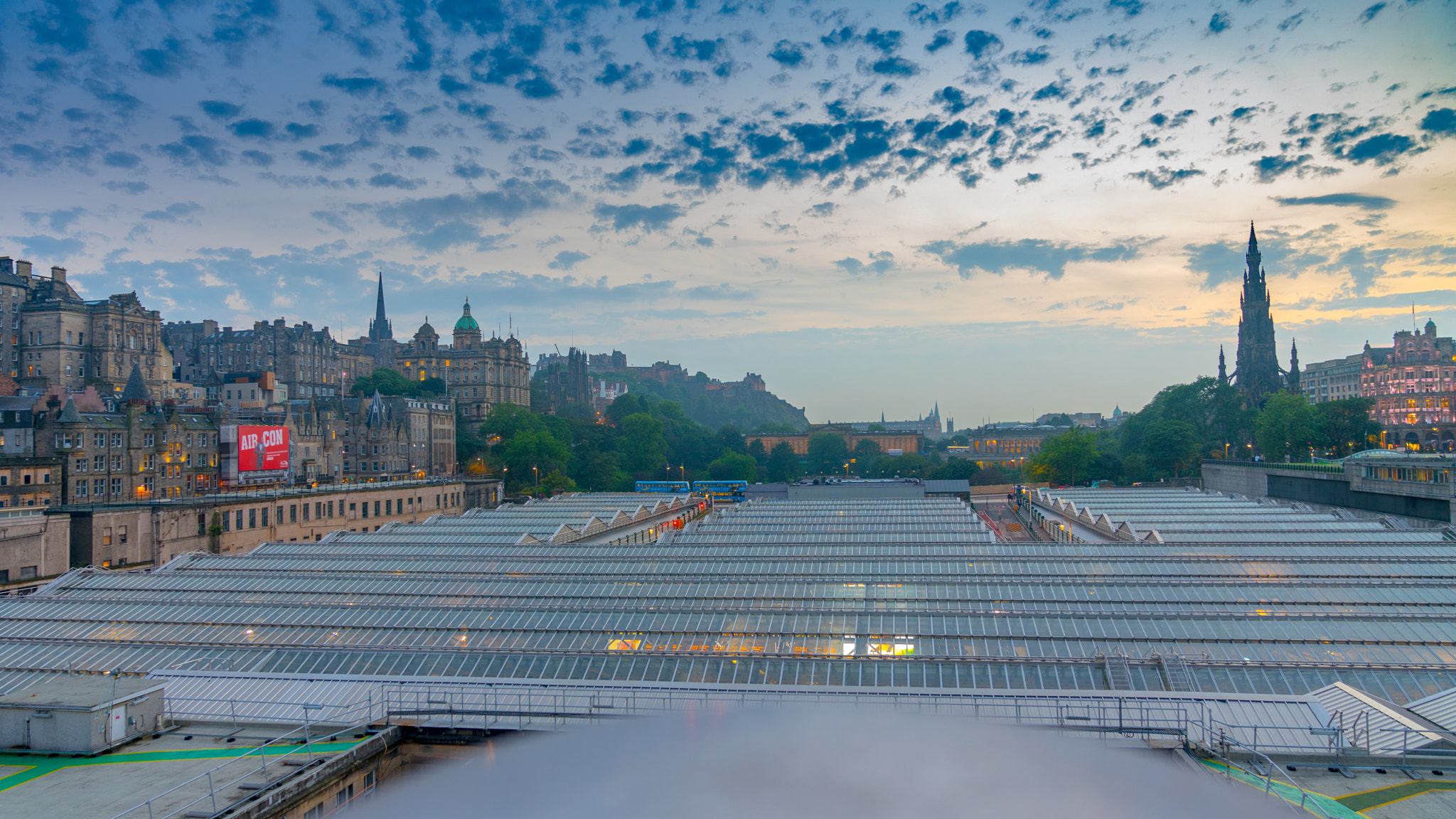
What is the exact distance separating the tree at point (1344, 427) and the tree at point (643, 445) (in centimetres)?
11896

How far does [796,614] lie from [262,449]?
83.7m

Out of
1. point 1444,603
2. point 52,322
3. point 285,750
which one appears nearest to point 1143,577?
point 1444,603

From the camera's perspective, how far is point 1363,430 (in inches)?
5374

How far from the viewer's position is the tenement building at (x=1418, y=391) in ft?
566

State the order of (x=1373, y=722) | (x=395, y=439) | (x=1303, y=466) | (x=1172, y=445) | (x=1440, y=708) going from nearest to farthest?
→ (x=1373, y=722), (x=1440, y=708), (x=1303, y=466), (x=395, y=439), (x=1172, y=445)

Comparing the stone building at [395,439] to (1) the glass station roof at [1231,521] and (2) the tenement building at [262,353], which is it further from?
(1) the glass station roof at [1231,521]

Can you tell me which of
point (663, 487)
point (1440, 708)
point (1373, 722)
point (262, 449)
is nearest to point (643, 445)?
point (663, 487)

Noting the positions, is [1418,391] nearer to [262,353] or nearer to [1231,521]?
[1231,521]

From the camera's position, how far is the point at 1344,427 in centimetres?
13638

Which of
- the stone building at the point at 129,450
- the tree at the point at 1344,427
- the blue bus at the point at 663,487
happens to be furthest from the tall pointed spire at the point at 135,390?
the tree at the point at 1344,427

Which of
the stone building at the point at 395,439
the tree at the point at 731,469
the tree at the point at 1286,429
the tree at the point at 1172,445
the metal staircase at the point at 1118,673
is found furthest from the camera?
the tree at the point at 731,469

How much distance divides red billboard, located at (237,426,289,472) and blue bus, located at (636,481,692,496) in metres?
52.4

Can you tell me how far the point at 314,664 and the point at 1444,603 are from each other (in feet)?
165

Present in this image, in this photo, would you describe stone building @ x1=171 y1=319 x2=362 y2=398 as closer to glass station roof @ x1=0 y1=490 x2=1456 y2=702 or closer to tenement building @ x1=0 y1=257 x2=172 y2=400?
tenement building @ x1=0 y1=257 x2=172 y2=400
